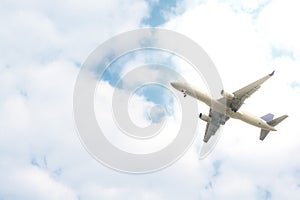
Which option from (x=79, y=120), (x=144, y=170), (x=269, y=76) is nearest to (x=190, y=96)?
(x=269, y=76)

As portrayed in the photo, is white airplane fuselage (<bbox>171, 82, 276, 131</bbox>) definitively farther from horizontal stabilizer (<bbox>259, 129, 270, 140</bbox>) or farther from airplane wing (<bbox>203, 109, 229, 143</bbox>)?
horizontal stabilizer (<bbox>259, 129, 270, 140</bbox>)

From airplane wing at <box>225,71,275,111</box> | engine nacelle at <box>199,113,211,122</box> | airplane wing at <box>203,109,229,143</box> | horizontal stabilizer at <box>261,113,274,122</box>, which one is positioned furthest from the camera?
engine nacelle at <box>199,113,211,122</box>

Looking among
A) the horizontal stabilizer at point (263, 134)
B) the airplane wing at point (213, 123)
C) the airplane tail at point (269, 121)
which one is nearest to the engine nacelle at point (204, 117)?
the airplane wing at point (213, 123)

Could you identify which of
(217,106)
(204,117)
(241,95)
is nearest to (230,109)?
(217,106)

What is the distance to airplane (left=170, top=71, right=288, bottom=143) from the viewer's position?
94.9 m

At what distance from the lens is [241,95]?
9931 cm

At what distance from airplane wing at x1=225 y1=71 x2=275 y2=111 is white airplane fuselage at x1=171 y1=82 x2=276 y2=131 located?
4.83 feet

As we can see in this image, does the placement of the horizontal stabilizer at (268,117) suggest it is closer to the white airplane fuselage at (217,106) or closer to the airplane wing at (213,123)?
the white airplane fuselage at (217,106)

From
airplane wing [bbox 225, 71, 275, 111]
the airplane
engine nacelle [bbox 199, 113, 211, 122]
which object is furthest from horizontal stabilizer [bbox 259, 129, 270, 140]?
engine nacelle [bbox 199, 113, 211, 122]

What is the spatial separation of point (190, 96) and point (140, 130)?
66.8ft

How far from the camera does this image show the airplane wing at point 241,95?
9456 centimetres

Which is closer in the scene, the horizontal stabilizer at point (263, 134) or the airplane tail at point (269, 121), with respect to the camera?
the airplane tail at point (269, 121)

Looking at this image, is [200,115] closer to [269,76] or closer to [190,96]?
[190,96]

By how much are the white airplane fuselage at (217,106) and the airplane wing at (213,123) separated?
4.23 m
